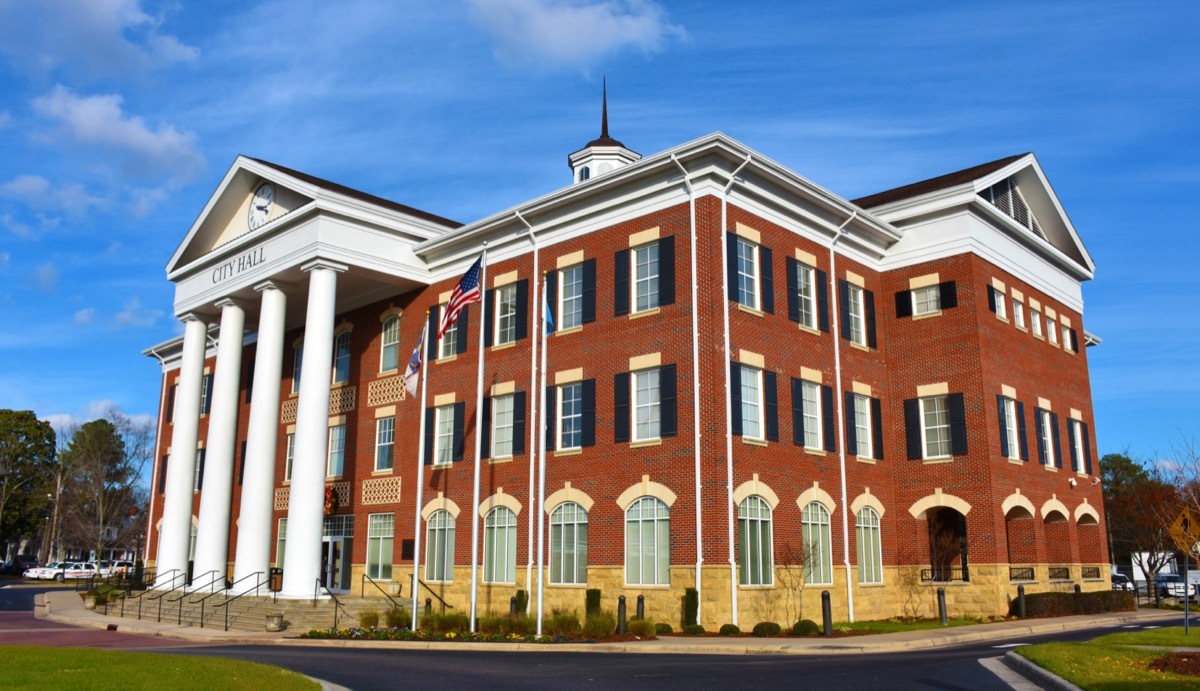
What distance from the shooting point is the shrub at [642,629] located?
2262 centimetres

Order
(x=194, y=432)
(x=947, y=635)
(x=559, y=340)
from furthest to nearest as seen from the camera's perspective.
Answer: (x=194, y=432)
(x=559, y=340)
(x=947, y=635)

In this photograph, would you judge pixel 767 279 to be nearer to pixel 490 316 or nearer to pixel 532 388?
pixel 532 388

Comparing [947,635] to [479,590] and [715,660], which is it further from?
[479,590]

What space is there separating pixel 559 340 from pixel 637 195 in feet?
16.3

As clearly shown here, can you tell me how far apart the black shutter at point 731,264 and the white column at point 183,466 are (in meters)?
22.9

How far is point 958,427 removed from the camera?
3011 centimetres

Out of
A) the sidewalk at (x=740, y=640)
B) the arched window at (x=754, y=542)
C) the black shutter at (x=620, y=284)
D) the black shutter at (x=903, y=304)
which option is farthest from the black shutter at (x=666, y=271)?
the black shutter at (x=903, y=304)

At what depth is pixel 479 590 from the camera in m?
30.2

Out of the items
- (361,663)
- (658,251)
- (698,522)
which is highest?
(658,251)

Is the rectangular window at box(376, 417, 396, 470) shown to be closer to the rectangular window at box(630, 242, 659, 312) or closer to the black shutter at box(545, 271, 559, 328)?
the black shutter at box(545, 271, 559, 328)

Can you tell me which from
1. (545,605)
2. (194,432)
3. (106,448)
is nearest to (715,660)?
(545,605)

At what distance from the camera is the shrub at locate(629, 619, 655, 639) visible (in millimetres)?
22625

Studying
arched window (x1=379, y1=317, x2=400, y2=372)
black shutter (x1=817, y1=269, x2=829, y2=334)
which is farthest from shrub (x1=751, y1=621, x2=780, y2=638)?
arched window (x1=379, y1=317, x2=400, y2=372)

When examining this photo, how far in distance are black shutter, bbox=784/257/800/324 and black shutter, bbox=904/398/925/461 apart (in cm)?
541
